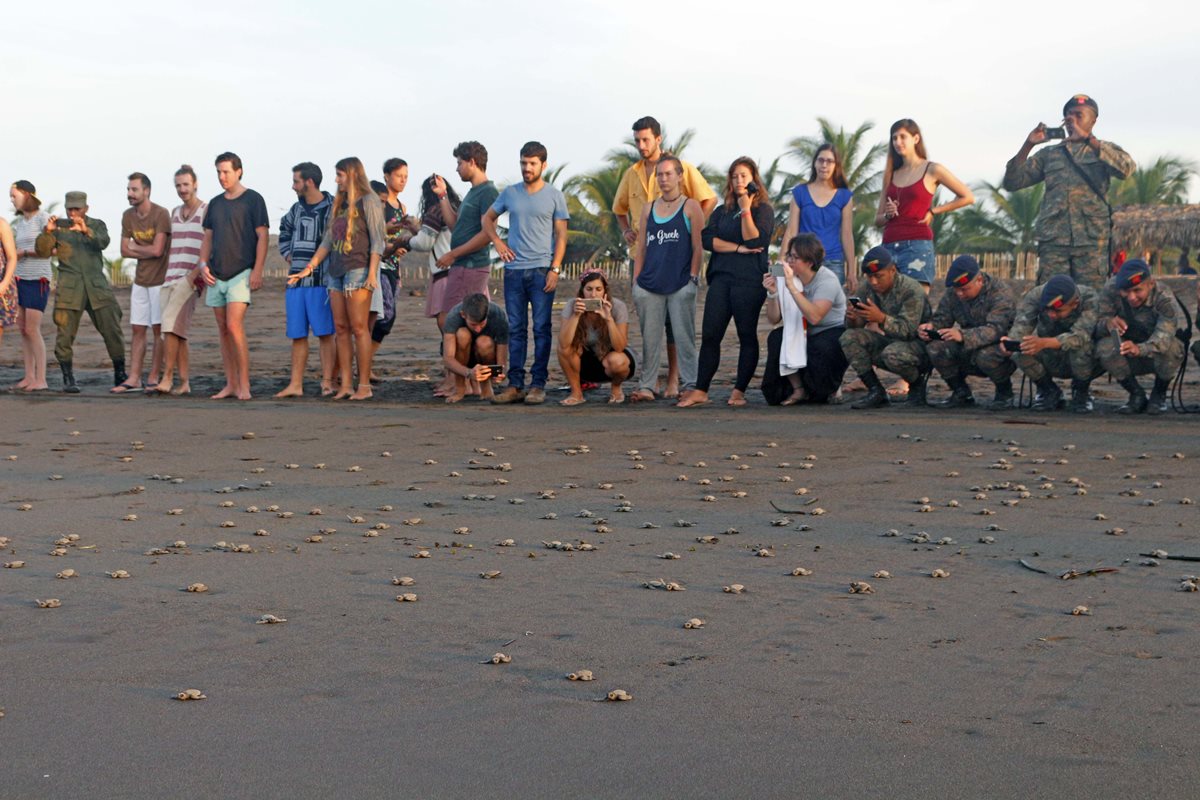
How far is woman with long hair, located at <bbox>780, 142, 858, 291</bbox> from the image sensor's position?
35.7 feet

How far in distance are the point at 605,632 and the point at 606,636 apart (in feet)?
0.15

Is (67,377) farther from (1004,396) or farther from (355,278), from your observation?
(1004,396)

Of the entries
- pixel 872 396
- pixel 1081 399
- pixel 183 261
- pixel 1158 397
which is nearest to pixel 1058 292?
pixel 1081 399

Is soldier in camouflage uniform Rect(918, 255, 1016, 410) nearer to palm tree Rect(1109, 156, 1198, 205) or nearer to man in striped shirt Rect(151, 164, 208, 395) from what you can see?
man in striped shirt Rect(151, 164, 208, 395)

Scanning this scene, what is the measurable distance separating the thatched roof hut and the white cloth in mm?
26819

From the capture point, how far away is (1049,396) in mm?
10305

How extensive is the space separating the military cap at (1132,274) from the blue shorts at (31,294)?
825 centimetres

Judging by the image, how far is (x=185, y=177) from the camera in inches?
472

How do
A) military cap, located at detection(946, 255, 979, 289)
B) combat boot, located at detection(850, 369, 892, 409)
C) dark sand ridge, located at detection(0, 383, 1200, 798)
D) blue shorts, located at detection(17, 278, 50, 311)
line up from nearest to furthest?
1. dark sand ridge, located at detection(0, 383, 1200, 798)
2. military cap, located at detection(946, 255, 979, 289)
3. combat boot, located at detection(850, 369, 892, 409)
4. blue shorts, located at detection(17, 278, 50, 311)

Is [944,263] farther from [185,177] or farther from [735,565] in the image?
[735,565]

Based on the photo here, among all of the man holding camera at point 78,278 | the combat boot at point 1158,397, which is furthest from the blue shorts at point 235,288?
the combat boot at point 1158,397

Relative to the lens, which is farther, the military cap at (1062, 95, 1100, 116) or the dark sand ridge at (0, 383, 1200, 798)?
the military cap at (1062, 95, 1100, 116)

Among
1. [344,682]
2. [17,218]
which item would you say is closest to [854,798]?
[344,682]

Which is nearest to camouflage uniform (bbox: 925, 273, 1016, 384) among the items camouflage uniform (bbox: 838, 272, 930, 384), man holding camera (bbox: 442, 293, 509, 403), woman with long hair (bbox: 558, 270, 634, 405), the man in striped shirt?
camouflage uniform (bbox: 838, 272, 930, 384)
